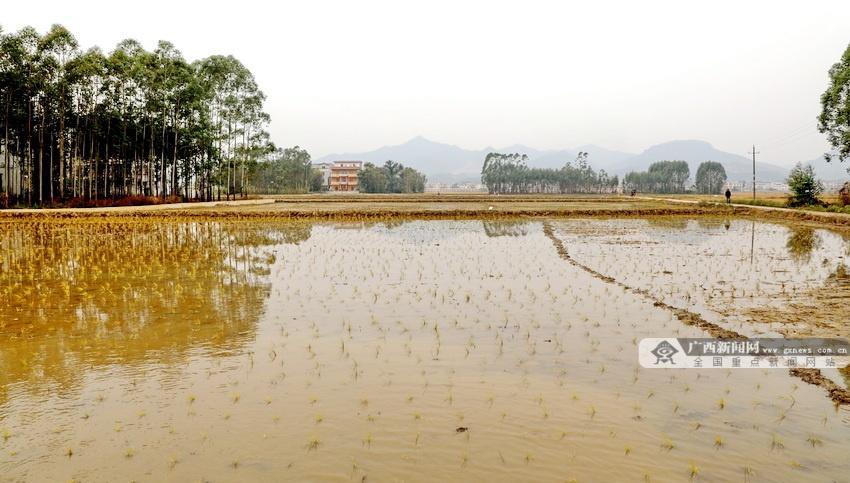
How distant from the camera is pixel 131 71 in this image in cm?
4178

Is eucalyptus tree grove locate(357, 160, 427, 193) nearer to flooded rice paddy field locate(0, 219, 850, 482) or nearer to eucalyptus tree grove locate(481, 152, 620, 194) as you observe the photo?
eucalyptus tree grove locate(481, 152, 620, 194)

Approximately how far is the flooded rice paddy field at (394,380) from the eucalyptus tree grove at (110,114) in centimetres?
2883

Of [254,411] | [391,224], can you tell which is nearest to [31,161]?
[391,224]

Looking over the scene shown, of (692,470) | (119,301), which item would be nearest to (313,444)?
(692,470)

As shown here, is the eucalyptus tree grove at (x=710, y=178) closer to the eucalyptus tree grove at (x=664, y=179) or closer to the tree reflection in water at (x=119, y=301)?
the eucalyptus tree grove at (x=664, y=179)

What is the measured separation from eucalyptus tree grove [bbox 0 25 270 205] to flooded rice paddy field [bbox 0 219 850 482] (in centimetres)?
2883

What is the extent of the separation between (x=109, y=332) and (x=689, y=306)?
10.1 meters

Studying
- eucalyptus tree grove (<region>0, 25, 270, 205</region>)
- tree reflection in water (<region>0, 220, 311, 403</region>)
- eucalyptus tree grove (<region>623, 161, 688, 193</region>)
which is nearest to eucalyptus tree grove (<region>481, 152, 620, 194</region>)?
eucalyptus tree grove (<region>623, 161, 688, 193</region>)

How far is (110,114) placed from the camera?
4341cm

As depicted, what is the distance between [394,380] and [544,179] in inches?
5205

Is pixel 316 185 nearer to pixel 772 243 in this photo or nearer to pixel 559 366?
pixel 772 243

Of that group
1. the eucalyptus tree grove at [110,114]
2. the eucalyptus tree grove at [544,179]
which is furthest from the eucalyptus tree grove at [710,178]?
the eucalyptus tree grove at [110,114]

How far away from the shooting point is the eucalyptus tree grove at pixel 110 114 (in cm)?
3656

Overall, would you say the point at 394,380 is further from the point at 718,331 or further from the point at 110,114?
the point at 110,114
